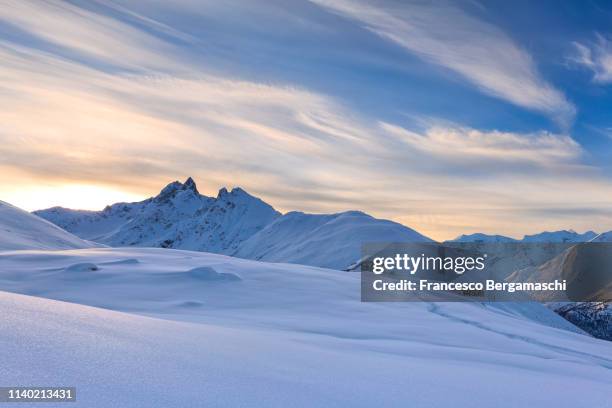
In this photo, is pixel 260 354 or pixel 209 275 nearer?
pixel 260 354

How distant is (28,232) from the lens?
42.2 meters

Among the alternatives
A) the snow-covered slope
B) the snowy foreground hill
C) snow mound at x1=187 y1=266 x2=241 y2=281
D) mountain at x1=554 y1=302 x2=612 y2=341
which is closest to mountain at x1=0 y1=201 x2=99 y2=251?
snow mound at x1=187 y1=266 x2=241 y2=281

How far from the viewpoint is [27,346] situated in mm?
3244

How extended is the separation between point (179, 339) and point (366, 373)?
6.03 feet

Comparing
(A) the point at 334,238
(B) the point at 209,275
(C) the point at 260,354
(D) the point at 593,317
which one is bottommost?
(D) the point at 593,317

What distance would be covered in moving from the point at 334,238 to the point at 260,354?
135 metres

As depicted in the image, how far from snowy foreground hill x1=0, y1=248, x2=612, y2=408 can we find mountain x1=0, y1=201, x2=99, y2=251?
28764mm

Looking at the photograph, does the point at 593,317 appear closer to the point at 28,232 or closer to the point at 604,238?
the point at 28,232

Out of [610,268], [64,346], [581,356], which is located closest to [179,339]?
[64,346]

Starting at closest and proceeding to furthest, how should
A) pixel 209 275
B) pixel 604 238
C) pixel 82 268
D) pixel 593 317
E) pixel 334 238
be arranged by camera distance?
pixel 82 268
pixel 209 275
pixel 593 317
pixel 334 238
pixel 604 238

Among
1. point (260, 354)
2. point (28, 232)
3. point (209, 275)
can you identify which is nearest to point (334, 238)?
point (28, 232)

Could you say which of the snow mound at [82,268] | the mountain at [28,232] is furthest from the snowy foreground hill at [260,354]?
the mountain at [28,232]

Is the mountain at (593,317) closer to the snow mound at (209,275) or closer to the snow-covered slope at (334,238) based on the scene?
the snow-covered slope at (334,238)

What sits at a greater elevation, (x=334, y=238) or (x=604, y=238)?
(x=604, y=238)
